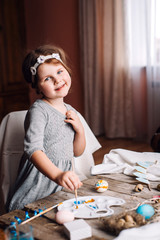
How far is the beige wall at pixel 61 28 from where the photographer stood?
16.3 feet

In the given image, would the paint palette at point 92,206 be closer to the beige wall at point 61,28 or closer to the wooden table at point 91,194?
the wooden table at point 91,194

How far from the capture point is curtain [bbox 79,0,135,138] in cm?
441

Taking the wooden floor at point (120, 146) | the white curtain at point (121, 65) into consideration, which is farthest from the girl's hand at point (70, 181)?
the white curtain at point (121, 65)

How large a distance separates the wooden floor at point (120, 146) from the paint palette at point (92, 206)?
259 cm

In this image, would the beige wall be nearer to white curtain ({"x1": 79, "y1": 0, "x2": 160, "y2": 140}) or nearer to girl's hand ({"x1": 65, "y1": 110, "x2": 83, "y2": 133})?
white curtain ({"x1": 79, "y1": 0, "x2": 160, "y2": 140})

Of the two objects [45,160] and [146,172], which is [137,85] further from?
[45,160]

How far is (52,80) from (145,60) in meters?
3.19

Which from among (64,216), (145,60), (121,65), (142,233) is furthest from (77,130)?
(121,65)

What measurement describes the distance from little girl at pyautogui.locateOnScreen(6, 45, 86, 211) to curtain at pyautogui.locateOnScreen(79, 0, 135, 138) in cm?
310

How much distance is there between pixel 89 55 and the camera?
4.76m

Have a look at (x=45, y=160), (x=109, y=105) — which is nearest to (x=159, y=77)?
(x=109, y=105)

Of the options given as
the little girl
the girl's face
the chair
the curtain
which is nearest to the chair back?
the chair

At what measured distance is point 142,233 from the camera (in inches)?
32.3

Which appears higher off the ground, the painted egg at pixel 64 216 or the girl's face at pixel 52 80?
the girl's face at pixel 52 80
